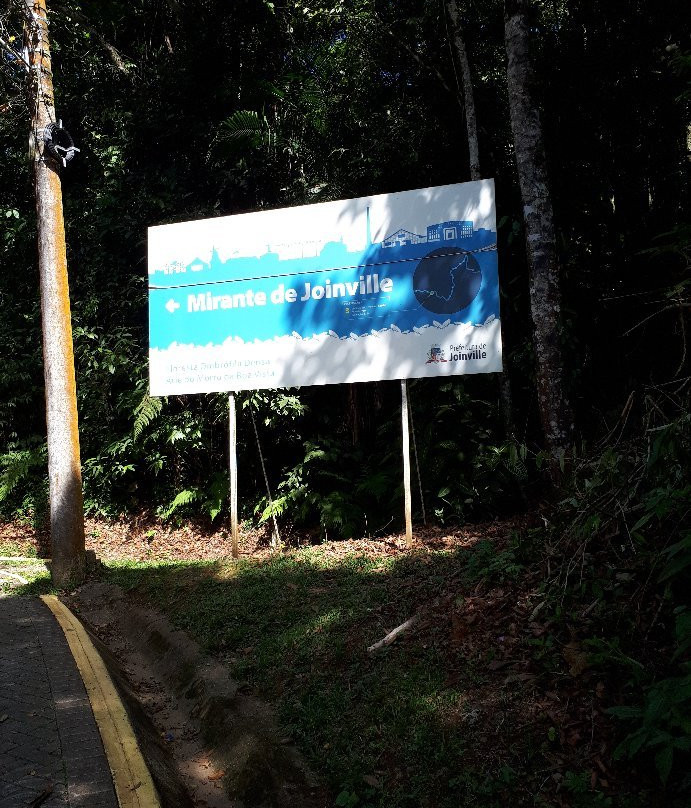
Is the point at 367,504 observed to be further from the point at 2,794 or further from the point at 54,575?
the point at 2,794

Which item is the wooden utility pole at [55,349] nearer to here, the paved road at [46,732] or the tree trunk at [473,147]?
the paved road at [46,732]

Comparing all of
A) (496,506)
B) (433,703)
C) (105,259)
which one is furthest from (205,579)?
(105,259)

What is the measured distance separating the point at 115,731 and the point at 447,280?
5.77 metres

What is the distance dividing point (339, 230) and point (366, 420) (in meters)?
3.90

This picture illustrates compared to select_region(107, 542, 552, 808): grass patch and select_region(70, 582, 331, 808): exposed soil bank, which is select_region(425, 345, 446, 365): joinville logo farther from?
select_region(70, 582, 331, 808): exposed soil bank

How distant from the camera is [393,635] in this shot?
5.54 metres

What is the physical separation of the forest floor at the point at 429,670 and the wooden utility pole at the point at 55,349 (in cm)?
201

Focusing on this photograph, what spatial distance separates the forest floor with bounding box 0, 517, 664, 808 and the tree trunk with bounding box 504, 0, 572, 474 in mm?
1339

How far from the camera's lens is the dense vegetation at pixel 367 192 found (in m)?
5.57

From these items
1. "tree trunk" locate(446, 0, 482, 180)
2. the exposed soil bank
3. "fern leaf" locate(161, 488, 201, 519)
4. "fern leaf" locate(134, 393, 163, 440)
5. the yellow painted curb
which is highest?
"tree trunk" locate(446, 0, 482, 180)

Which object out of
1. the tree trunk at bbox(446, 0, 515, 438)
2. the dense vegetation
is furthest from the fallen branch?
the tree trunk at bbox(446, 0, 515, 438)

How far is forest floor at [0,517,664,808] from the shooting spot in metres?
3.80

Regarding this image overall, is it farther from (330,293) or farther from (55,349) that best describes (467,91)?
(55,349)

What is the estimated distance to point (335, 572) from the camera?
7863 millimetres
